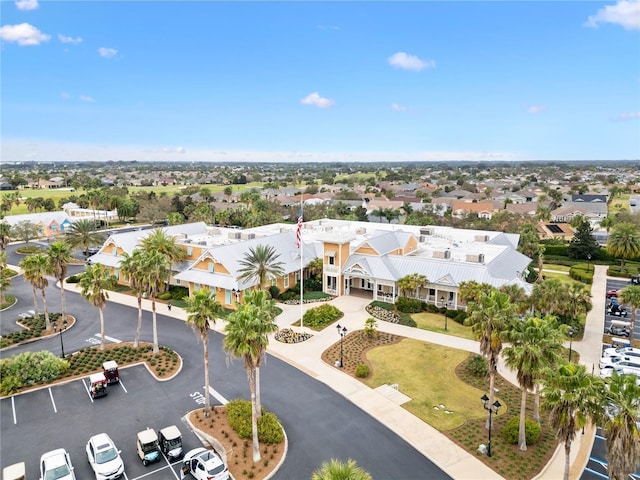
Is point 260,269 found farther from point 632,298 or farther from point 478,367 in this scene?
point 632,298

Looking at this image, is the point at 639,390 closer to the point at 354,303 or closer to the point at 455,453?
the point at 455,453

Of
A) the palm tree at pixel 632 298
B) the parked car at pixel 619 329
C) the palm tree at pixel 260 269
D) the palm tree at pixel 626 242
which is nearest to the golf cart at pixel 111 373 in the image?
the palm tree at pixel 260 269

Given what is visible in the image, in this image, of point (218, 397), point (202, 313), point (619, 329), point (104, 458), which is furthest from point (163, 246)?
point (619, 329)

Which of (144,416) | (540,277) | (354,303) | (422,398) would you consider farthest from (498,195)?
(144,416)

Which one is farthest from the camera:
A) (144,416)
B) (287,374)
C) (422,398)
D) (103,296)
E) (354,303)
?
(354,303)

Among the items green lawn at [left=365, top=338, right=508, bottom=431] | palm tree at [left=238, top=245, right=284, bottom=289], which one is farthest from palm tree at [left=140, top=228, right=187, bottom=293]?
green lawn at [left=365, top=338, right=508, bottom=431]

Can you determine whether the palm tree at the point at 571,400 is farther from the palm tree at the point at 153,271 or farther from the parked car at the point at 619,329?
the parked car at the point at 619,329
